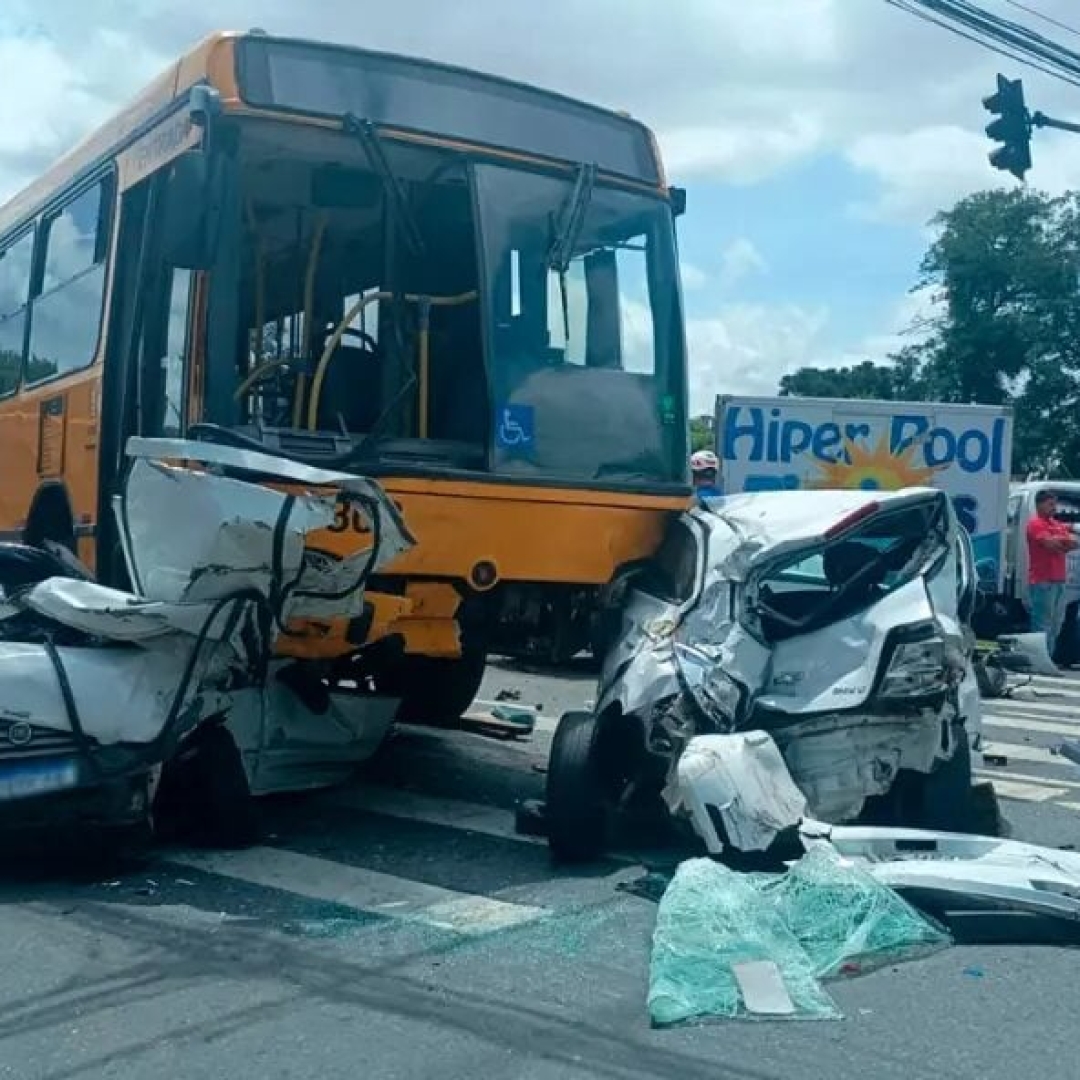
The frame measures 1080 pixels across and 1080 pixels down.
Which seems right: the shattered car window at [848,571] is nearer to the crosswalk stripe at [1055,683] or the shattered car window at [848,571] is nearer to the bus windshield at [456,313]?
the bus windshield at [456,313]

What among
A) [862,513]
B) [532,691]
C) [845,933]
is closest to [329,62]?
[862,513]

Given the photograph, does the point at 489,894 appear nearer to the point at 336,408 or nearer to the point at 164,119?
the point at 336,408

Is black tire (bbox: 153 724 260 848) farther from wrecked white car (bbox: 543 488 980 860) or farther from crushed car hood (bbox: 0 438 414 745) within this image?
wrecked white car (bbox: 543 488 980 860)

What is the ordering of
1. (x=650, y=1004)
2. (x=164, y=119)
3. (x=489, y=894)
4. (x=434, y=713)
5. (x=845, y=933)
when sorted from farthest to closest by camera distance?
(x=434, y=713), (x=164, y=119), (x=489, y=894), (x=845, y=933), (x=650, y=1004)

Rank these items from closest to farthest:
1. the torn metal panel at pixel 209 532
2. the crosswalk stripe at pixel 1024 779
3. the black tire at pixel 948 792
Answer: the torn metal panel at pixel 209 532
the black tire at pixel 948 792
the crosswalk stripe at pixel 1024 779

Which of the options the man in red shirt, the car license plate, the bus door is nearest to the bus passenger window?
the bus door

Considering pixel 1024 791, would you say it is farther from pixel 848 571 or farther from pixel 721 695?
pixel 721 695

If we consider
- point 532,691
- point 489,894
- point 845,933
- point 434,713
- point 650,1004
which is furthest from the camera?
point 532,691

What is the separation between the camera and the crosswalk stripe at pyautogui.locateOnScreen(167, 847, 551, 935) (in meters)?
5.96

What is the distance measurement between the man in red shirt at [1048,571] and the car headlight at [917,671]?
33.8ft

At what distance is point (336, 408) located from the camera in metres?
7.73

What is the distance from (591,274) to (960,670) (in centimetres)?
256

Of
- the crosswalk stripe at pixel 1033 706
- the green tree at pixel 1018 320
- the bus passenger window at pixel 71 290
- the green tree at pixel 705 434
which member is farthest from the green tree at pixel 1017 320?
the bus passenger window at pixel 71 290

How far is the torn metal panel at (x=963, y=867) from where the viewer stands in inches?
221
